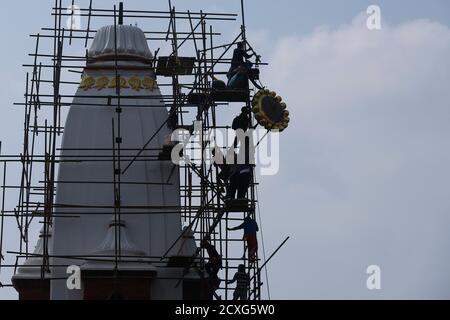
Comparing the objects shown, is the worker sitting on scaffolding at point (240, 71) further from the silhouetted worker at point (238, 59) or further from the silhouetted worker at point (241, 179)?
the silhouetted worker at point (241, 179)

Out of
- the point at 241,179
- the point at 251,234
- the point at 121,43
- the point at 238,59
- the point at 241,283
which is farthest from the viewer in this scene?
the point at 121,43

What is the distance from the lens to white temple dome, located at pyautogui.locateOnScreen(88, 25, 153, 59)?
50781 mm

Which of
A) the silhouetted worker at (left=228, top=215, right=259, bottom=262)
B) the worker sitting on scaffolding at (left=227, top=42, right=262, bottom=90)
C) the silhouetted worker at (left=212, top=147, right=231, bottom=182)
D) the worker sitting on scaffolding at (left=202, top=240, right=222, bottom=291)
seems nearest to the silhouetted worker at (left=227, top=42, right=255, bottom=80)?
the worker sitting on scaffolding at (left=227, top=42, right=262, bottom=90)

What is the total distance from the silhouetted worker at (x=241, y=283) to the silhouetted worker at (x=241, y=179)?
6.11 feet

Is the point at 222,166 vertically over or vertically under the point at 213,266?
over

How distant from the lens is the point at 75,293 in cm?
4803

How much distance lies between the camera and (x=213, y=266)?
157 ft

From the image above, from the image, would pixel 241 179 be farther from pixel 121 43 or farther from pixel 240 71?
pixel 121 43

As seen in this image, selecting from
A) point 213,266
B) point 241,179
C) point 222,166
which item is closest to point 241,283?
point 213,266

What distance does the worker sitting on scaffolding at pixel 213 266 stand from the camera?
47.9 m

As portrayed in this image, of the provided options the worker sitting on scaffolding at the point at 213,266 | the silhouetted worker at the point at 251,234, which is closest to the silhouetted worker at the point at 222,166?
the silhouetted worker at the point at 251,234

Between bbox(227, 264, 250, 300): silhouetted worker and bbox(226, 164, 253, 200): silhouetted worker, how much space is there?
1863 mm

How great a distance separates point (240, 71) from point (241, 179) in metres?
2.97

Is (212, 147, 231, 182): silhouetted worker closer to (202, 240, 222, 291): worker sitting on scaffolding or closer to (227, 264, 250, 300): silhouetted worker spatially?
(202, 240, 222, 291): worker sitting on scaffolding
